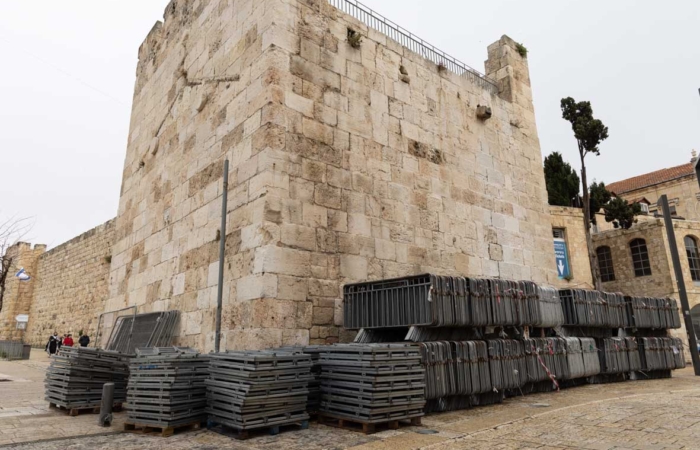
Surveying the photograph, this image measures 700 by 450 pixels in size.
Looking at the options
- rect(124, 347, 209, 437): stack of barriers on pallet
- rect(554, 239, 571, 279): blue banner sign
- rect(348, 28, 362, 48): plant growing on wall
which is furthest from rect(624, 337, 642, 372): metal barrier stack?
rect(554, 239, 571, 279): blue banner sign

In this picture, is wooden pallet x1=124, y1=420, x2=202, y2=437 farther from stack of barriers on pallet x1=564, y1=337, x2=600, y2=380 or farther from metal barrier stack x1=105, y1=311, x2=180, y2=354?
stack of barriers on pallet x1=564, y1=337, x2=600, y2=380

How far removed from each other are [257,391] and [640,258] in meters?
26.0

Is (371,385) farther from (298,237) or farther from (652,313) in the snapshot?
(652,313)

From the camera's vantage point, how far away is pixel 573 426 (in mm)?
5359

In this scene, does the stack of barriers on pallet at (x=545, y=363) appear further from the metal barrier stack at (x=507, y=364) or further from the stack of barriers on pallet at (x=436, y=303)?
the stack of barriers on pallet at (x=436, y=303)

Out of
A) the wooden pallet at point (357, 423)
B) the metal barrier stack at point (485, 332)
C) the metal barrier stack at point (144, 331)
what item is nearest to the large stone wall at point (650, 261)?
the metal barrier stack at point (485, 332)

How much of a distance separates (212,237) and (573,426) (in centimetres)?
641

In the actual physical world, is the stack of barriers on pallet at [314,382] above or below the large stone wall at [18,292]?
below

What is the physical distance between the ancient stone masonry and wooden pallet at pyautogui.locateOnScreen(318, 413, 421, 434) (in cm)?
147

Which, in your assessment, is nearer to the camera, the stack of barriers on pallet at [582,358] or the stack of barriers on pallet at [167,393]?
the stack of barriers on pallet at [167,393]

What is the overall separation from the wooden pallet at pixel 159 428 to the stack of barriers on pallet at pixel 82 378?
1.68 metres

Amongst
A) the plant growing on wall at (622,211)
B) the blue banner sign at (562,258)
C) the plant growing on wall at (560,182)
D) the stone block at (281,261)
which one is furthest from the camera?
the plant growing on wall at (560,182)

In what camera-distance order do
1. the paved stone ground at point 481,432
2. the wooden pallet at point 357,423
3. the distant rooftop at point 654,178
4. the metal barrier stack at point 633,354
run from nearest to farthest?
the paved stone ground at point 481,432 → the wooden pallet at point 357,423 → the metal barrier stack at point 633,354 → the distant rooftop at point 654,178

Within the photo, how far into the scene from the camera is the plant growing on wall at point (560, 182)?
32.2m
